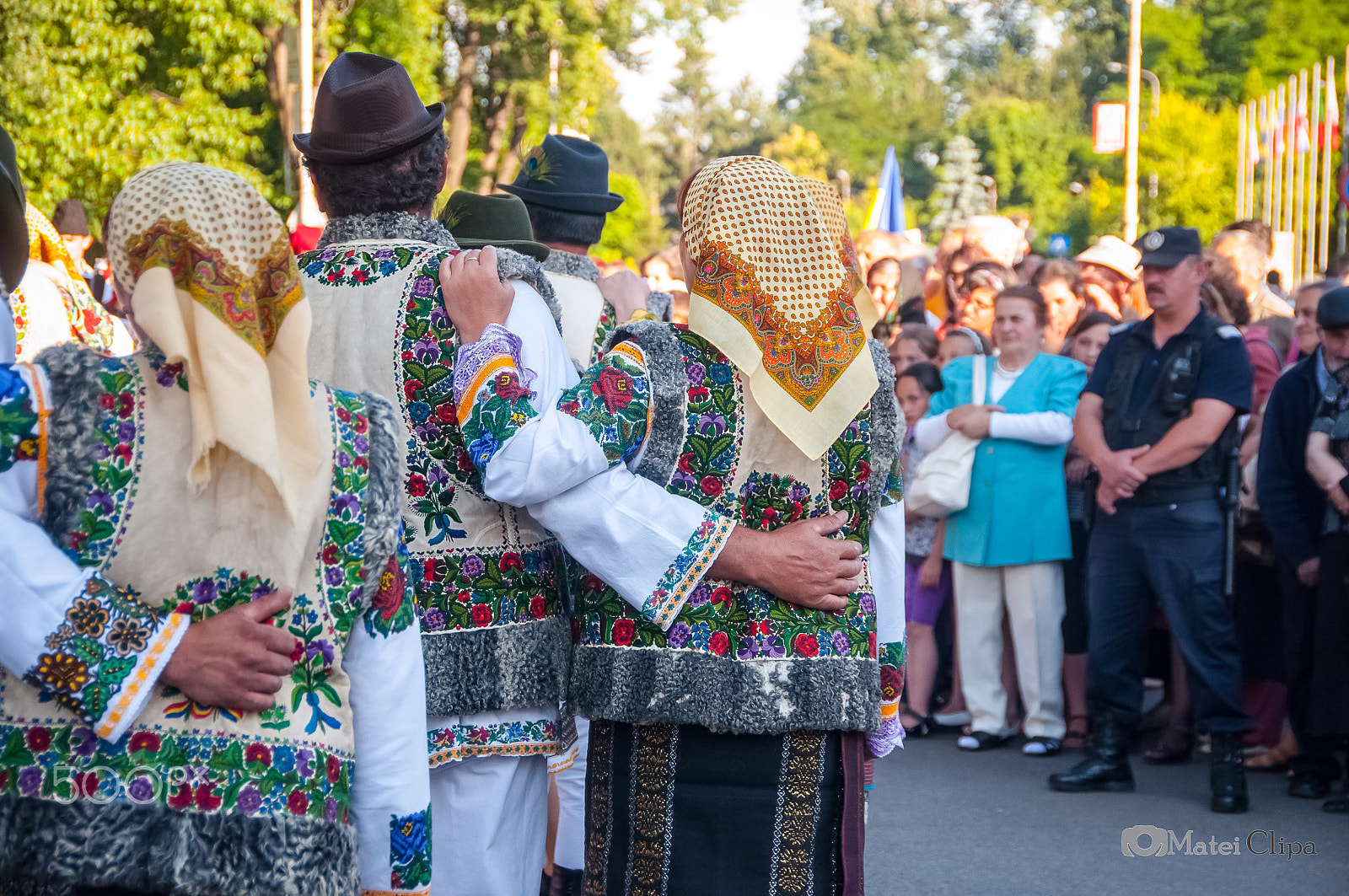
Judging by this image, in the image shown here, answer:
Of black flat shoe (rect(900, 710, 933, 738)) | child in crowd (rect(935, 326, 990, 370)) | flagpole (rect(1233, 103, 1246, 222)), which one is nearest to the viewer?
black flat shoe (rect(900, 710, 933, 738))

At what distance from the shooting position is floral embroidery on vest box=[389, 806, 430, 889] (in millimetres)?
2145

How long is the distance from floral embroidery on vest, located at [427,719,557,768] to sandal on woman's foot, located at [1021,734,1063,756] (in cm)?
423

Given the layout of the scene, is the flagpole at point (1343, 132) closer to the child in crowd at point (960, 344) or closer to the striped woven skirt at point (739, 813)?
the child in crowd at point (960, 344)

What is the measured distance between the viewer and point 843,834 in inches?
110

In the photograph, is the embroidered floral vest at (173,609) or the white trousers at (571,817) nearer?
the embroidered floral vest at (173,609)

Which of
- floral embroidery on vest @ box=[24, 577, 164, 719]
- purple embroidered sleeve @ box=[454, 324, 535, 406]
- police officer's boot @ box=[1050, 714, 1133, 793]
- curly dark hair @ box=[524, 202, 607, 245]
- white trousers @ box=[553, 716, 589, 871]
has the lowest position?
police officer's boot @ box=[1050, 714, 1133, 793]

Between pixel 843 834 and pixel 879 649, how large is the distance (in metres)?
0.43

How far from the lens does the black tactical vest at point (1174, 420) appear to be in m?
5.67

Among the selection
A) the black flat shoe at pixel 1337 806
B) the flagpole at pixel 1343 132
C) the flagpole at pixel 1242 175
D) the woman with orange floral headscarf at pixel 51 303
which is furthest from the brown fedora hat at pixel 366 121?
the flagpole at pixel 1242 175

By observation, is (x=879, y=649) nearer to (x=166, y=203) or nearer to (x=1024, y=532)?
(x=166, y=203)

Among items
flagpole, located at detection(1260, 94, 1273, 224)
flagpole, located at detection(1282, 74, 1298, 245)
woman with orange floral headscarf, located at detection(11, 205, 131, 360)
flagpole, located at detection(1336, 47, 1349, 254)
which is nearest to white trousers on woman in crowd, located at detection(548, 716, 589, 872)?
woman with orange floral headscarf, located at detection(11, 205, 131, 360)

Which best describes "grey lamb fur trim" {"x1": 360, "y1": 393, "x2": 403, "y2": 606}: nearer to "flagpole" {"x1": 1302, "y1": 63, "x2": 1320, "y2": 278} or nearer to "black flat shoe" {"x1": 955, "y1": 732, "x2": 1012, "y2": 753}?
"black flat shoe" {"x1": 955, "y1": 732, "x2": 1012, "y2": 753}

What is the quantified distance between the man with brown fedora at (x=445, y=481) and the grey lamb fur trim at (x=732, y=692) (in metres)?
0.29

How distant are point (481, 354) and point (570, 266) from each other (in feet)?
5.89
